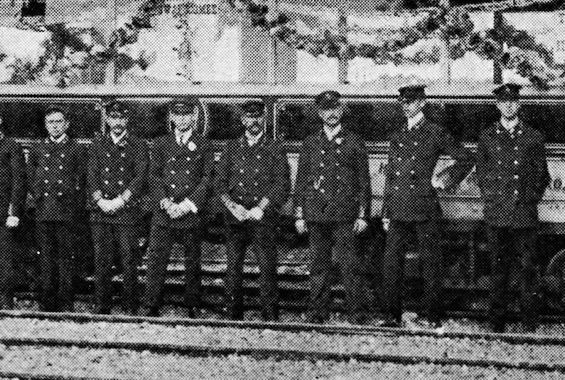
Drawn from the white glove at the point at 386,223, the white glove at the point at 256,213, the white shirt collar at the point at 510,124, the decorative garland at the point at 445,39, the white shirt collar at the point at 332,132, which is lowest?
the white glove at the point at 386,223

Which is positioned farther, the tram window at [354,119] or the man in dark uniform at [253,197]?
the tram window at [354,119]

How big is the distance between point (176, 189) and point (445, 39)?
8.54 ft

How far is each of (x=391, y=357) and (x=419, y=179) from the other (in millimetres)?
1606

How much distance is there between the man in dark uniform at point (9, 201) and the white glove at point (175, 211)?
4.54 ft

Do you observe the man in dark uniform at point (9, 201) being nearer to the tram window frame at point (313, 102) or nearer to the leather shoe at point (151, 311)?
the leather shoe at point (151, 311)

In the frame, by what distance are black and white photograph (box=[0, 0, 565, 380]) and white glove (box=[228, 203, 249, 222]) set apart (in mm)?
12

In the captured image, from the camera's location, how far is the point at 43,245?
7273 mm

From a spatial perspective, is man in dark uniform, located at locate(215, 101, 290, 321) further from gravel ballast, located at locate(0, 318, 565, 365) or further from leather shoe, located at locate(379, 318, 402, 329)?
leather shoe, located at locate(379, 318, 402, 329)

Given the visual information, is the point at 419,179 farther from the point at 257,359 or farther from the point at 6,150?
the point at 6,150

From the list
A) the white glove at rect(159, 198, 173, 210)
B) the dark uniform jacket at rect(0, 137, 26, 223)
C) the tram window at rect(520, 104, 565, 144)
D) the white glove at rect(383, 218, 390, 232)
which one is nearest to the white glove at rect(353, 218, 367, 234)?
the white glove at rect(383, 218, 390, 232)

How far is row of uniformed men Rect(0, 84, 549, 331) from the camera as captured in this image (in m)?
6.62

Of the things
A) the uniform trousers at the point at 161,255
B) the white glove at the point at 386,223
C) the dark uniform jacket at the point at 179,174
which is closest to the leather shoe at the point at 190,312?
the uniform trousers at the point at 161,255

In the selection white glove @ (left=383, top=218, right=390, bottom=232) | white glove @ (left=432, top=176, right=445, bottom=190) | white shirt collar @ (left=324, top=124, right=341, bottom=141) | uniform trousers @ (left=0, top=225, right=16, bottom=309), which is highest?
white shirt collar @ (left=324, top=124, right=341, bottom=141)

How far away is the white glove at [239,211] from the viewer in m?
6.84
